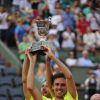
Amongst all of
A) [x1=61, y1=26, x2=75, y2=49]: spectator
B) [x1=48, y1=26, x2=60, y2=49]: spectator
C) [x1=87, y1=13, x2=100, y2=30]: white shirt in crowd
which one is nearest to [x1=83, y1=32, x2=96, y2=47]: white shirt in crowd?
[x1=61, y1=26, x2=75, y2=49]: spectator

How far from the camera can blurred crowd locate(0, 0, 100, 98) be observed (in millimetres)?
15570

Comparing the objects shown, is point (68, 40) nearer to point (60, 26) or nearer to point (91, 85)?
point (60, 26)

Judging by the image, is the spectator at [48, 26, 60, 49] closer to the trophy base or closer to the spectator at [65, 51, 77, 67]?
the spectator at [65, 51, 77, 67]

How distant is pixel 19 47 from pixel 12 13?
7.87 ft

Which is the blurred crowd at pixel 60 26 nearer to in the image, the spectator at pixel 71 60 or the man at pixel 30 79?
the spectator at pixel 71 60

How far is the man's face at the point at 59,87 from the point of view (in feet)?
19.9

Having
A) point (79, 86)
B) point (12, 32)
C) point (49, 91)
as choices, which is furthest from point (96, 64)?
point (49, 91)

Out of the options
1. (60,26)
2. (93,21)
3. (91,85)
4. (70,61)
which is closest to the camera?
(91,85)

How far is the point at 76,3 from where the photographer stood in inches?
739

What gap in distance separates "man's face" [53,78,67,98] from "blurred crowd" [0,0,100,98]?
812 cm

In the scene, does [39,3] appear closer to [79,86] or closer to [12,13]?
[12,13]

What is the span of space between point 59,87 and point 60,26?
10870 mm

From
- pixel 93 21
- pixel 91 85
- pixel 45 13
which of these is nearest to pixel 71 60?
pixel 91 85

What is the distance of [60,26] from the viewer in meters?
16.9
